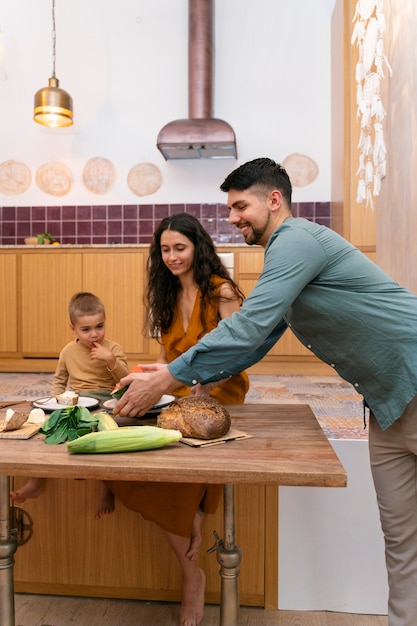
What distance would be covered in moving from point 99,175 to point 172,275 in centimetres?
384

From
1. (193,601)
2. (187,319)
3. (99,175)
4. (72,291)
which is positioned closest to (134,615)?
(193,601)

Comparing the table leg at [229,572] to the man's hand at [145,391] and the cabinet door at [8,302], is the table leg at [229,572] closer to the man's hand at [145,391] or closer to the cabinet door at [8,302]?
the man's hand at [145,391]

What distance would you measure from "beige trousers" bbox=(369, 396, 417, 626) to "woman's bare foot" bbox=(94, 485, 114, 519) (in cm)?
90

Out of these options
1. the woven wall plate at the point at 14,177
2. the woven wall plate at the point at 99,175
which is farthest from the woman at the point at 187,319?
the woven wall plate at the point at 14,177

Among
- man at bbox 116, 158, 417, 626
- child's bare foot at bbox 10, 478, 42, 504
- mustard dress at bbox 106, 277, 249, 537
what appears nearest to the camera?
man at bbox 116, 158, 417, 626

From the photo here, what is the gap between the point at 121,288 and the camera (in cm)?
461

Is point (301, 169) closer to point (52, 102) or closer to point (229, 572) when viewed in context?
point (52, 102)

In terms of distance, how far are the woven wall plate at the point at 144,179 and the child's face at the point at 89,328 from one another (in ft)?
11.4

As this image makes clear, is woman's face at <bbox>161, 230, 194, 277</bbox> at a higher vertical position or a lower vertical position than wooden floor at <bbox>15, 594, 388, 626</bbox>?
higher

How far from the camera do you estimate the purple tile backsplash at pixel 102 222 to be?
17.7 feet

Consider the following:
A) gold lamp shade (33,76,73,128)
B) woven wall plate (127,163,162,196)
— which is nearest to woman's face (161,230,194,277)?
gold lamp shade (33,76,73,128)

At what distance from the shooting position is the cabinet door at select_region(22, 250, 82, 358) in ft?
15.2

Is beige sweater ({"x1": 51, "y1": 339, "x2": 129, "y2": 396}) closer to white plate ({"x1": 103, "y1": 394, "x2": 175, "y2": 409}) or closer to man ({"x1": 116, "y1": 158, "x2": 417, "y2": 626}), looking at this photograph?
white plate ({"x1": 103, "y1": 394, "x2": 175, "y2": 409})

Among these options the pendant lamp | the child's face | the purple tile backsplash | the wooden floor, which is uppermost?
the pendant lamp
